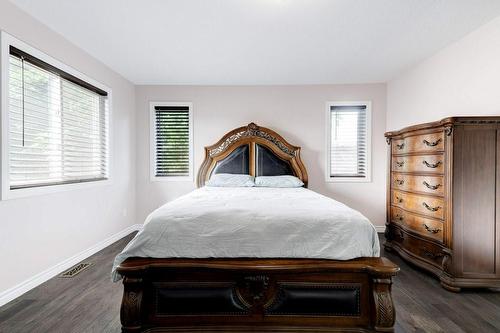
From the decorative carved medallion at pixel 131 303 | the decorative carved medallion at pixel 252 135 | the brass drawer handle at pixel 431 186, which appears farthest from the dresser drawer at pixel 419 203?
the decorative carved medallion at pixel 131 303

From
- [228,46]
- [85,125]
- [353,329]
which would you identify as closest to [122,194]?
[85,125]

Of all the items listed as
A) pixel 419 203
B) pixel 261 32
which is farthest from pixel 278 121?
pixel 419 203

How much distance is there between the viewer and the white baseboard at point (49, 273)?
6.95 feet

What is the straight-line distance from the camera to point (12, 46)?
2189 millimetres

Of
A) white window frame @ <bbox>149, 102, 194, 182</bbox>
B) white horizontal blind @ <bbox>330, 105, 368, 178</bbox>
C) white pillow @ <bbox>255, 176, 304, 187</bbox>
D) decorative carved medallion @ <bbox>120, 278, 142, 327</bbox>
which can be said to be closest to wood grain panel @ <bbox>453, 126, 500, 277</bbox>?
white pillow @ <bbox>255, 176, 304, 187</bbox>

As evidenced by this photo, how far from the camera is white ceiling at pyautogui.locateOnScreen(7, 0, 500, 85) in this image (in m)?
2.21

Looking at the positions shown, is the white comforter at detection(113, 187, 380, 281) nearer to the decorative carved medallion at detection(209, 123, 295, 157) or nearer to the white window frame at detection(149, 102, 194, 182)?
the decorative carved medallion at detection(209, 123, 295, 157)

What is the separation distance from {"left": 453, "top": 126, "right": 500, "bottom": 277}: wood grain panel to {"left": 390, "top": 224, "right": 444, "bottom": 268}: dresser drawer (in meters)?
0.19

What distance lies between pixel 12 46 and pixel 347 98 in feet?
14.2

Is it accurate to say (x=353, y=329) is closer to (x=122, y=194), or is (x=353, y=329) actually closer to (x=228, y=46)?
(x=228, y=46)

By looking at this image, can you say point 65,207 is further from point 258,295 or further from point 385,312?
point 385,312

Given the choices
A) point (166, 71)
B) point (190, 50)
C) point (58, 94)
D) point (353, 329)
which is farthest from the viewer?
point (166, 71)

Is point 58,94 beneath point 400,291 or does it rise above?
above

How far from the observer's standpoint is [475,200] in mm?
2293
